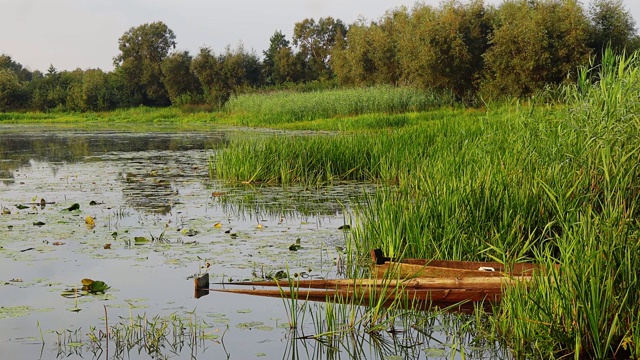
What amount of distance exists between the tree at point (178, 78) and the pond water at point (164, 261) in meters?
41.2

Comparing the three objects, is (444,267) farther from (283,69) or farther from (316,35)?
(316,35)

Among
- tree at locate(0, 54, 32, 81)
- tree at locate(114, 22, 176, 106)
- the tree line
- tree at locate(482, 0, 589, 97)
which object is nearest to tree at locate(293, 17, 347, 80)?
the tree line

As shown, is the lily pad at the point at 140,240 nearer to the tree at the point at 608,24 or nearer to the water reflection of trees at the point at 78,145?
the water reflection of trees at the point at 78,145

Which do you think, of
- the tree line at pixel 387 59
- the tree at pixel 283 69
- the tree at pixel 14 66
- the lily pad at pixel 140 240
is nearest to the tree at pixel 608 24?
the tree line at pixel 387 59

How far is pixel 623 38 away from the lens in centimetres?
3853

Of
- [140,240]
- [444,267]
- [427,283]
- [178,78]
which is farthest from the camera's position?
[178,78]

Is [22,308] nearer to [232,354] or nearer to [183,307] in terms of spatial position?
[183,307]

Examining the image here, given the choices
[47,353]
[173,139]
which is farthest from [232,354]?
[173,139]

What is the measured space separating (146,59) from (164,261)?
54259 mm

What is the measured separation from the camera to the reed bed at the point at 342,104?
3128 cm

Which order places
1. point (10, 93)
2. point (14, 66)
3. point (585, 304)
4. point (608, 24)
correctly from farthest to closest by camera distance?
point (14, 66), point (10, 93), point (608, 24), point (585, 304)

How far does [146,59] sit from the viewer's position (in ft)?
194

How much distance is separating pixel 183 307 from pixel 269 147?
Result: 8350 millimetres

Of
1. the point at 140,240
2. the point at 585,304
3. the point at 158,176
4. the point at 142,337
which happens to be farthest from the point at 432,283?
the point at 158,176
